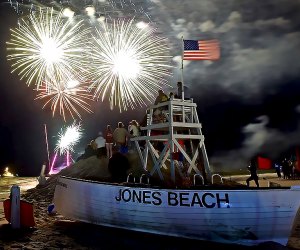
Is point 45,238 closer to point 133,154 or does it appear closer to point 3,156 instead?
point 133,154

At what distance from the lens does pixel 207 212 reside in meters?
10.4

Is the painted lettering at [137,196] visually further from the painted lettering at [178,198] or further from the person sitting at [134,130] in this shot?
the person sitting at [134,130]

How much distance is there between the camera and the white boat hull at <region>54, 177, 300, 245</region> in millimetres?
9961

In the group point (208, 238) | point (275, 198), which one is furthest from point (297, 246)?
point (208, 238)

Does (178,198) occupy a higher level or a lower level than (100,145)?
lower

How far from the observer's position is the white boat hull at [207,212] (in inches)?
392

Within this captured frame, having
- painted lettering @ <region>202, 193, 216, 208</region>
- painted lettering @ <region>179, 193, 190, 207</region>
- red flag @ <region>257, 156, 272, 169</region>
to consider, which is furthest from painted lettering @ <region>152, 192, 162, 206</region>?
red flag @ <region>257, 156, 272, 169</region>

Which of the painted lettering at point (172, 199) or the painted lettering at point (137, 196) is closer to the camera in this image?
the painted lettering at point (172, 199)

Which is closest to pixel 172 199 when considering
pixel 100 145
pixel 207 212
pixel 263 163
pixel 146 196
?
pixel 146 196

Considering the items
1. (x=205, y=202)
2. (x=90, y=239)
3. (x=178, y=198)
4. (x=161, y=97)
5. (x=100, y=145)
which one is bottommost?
(x=90, y=239)

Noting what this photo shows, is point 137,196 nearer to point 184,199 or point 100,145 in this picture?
point 184,199

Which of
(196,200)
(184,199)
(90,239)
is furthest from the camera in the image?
(90,239)

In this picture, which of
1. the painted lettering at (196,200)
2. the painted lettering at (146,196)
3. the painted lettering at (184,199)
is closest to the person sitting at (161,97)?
the painted lettering at (146,196)

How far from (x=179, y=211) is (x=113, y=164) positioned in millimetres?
4956
